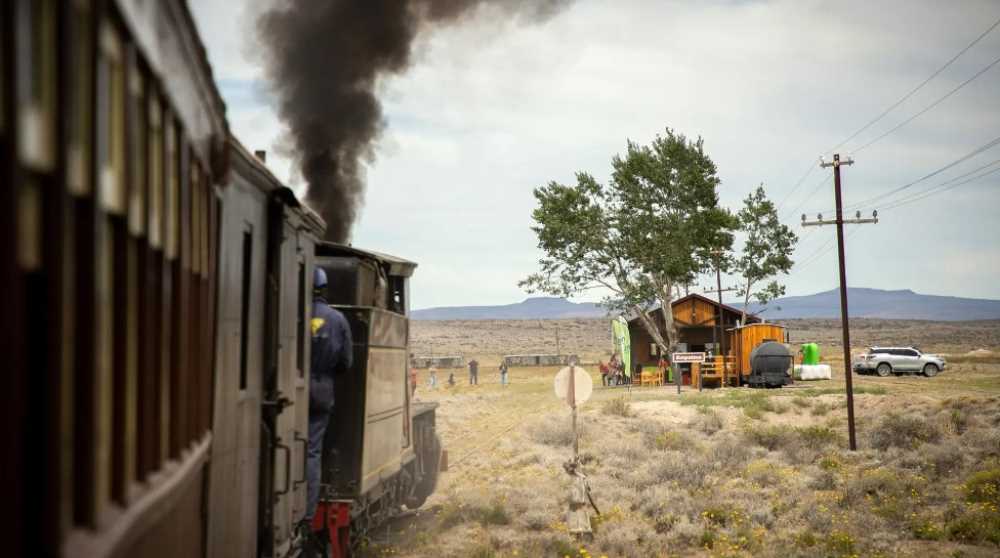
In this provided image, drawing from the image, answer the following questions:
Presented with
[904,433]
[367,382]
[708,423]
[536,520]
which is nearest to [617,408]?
[708,423]

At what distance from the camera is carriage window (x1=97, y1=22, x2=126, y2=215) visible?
2262mm

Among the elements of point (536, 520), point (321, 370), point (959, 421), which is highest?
point (321, 370)

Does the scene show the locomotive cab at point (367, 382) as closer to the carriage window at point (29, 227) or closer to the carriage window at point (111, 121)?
the carriage window at point (111, 121)

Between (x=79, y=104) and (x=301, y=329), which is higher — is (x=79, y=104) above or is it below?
above

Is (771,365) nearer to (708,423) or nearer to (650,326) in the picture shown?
(650,326)


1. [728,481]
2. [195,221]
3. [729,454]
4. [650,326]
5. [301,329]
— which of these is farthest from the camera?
[650,326]

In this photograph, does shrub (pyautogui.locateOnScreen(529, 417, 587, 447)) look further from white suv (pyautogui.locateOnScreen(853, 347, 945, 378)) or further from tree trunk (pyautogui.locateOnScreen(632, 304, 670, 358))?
white suv (pyautogui.locateOnScreen(853, 347, 945, 378))

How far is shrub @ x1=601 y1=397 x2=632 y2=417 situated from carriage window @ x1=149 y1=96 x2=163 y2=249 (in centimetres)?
2689

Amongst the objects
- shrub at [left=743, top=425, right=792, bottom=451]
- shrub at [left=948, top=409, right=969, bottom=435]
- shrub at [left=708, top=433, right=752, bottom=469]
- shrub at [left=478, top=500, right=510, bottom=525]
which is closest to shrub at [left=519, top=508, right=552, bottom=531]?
shrub at [left=478, top=500, right=510, bottom=525]

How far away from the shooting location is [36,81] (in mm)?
1851

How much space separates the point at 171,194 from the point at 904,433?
20.9 m

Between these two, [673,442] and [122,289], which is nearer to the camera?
[122,289]

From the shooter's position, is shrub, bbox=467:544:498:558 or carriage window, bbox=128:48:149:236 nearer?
carriage window, bbox=128:48:149:236

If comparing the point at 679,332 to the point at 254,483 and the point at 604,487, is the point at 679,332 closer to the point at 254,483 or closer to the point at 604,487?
the point at 604,487
